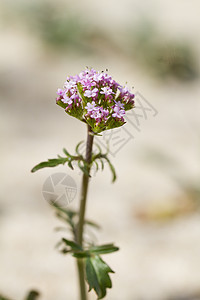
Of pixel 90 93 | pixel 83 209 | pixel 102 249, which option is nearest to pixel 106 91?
pixel 90 93

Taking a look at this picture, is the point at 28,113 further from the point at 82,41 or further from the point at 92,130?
the point at 92,130

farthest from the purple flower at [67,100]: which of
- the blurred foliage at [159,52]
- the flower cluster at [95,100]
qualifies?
the blurred foliage at [159,52]

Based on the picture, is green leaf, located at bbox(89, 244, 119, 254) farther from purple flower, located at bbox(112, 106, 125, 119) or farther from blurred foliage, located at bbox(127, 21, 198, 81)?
blurred foliage, located at bbox(127, 21, 198, 81)

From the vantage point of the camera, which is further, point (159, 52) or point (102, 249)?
point (159, 52)

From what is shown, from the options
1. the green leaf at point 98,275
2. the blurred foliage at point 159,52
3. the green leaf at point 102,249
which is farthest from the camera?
the blurred foliage at point 159,52

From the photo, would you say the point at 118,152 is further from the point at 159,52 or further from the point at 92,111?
the point at 92,111

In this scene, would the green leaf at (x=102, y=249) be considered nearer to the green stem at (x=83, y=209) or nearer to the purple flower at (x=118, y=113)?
the green stem at (x=83, y=209)
